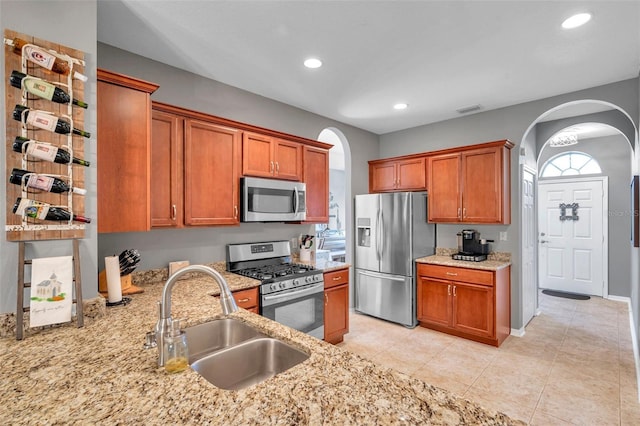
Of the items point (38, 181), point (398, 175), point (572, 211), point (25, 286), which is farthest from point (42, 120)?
point (572, 211)

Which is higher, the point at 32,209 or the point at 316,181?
the point at 316,181

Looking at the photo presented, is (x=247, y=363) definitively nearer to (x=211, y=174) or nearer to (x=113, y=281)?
(x=113, y=281)

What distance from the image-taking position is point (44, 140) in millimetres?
1511

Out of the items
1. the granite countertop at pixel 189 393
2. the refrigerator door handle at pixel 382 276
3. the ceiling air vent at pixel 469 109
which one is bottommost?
the refrigerator door handle at pixel 382 276

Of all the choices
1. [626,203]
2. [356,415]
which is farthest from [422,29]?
[626,203]

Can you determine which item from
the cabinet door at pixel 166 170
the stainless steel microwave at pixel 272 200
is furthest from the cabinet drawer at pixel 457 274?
the cabinet door at pixel 166 170

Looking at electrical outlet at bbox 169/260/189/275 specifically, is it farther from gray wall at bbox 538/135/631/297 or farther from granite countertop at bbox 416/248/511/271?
gray wall at bbox 538/135/631/297

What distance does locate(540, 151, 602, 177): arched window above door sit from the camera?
5.32 m

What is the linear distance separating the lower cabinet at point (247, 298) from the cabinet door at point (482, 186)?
271 centimetres

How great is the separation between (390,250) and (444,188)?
106 cm

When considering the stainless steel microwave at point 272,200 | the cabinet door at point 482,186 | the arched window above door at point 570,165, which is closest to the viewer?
the stainless steel microwave at point 272,200

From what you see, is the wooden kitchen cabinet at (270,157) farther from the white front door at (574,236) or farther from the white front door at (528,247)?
the white front door at (574,236)

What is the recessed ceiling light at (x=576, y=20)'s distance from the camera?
6.74ft

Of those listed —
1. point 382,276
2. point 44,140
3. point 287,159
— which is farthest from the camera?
point 382,276
